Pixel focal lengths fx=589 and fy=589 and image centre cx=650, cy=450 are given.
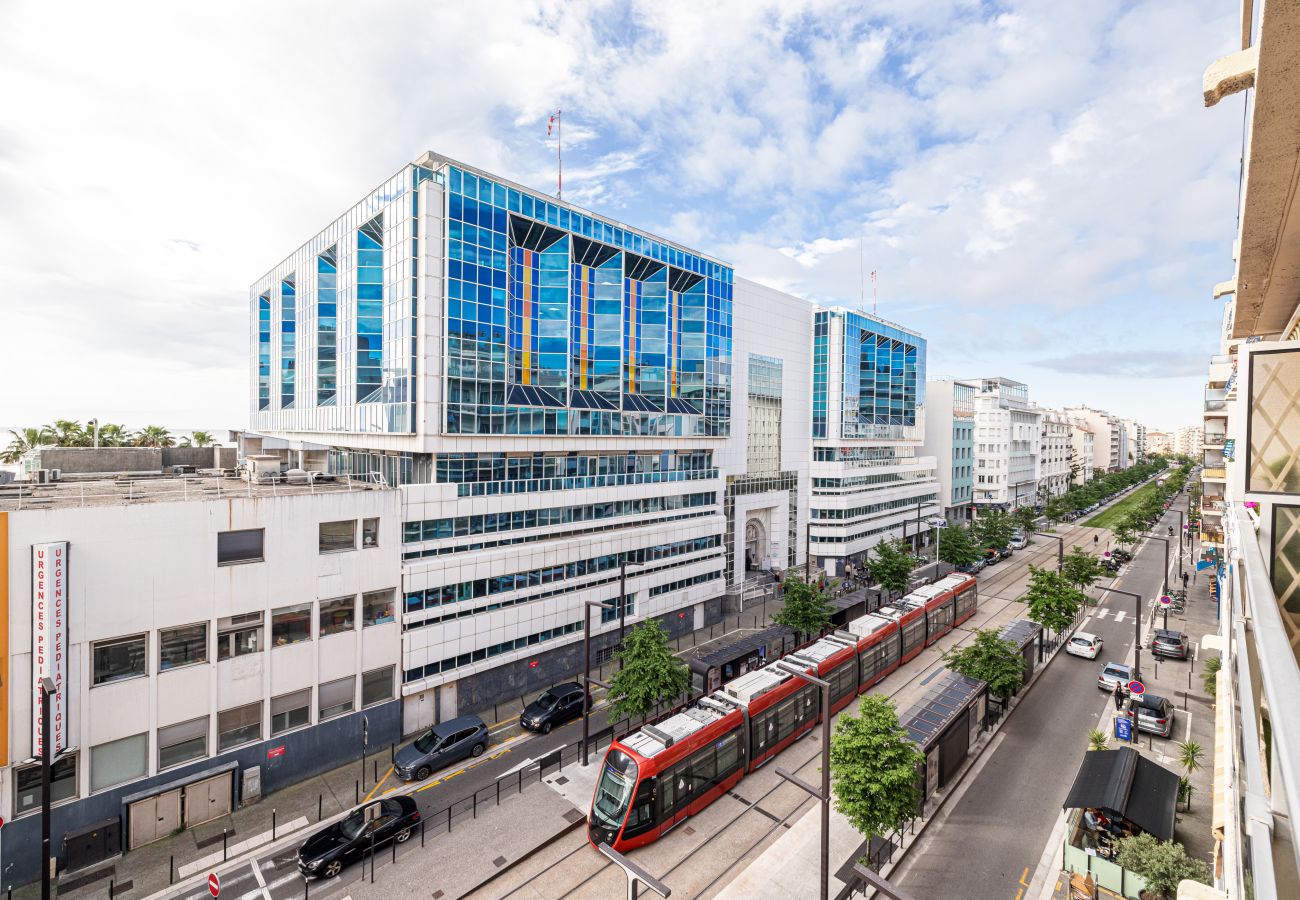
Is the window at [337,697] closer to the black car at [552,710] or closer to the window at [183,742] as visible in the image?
the window at [183,742]

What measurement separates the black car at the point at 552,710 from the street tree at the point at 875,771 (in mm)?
14204

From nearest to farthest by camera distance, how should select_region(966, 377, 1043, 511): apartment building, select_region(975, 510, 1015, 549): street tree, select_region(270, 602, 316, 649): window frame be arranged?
select_region(270, 602, 316, 649): window frame < select_region(975, 510, 1015, 549): street tree < select_region(966, 377, 1043, 511): apartment building

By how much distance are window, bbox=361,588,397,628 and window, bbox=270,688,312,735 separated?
137 inches

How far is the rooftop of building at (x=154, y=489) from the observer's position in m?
21.8

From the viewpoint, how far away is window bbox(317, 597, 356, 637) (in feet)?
83.7

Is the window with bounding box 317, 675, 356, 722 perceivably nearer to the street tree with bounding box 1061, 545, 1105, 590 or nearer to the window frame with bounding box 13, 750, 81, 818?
the window frame with bounding box 13, 750, 81, 818

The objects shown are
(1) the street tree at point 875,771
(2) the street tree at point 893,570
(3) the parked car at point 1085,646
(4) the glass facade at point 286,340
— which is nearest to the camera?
(1) the street tree at point 875,771

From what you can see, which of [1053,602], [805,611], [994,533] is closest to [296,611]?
[805,611]

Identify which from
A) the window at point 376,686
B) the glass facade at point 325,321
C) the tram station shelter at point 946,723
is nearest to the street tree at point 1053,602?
the tram station shelter at point 946,723

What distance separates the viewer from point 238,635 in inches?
914

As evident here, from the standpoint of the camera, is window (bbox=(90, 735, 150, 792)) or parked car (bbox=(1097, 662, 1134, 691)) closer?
window (bbox=(90, 735, 150, 792))

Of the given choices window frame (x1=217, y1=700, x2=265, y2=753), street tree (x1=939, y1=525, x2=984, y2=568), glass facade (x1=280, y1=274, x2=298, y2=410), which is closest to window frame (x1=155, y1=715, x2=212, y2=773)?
window frame (x1=217, y1=700, x2=265, y2=753)

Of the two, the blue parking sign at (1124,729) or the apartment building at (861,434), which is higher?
the apartment building at (861,434)

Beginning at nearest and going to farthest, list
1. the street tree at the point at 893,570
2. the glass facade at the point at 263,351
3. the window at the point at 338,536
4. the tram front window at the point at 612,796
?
1. the tram front window at the point at 612,796
2. the window at the point at 338,536
3. the street tree at the point at 893,570
4. the glass facade at the point at 263,351
